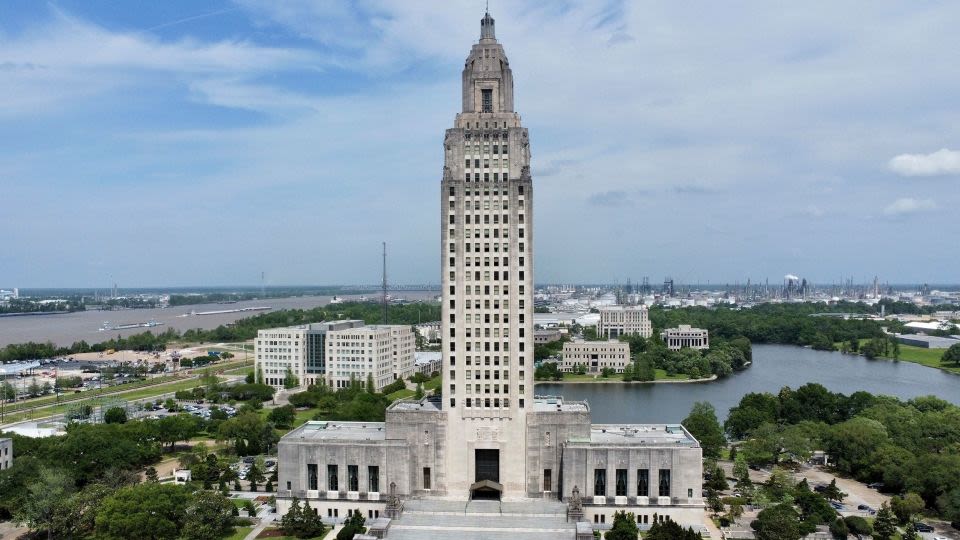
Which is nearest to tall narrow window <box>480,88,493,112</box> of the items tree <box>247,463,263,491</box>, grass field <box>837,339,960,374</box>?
tree <box>247,463,263,491</box>

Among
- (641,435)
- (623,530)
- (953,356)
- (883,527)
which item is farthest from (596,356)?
(623,530)

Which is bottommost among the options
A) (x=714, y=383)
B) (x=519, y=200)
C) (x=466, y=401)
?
(x=714, y=383)

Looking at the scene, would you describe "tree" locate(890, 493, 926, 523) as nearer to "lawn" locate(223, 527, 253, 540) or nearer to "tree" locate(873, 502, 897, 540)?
"tree" locate(873, 502, 897, 540)

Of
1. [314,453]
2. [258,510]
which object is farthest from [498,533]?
[258,510]

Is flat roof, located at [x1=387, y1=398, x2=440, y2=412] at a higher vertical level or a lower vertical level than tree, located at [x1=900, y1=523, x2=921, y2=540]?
higher

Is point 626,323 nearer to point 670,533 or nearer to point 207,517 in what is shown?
point 670,533

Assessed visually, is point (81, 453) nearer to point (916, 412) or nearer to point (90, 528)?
point (90, 528)
